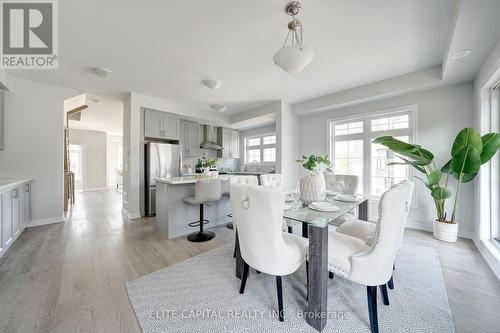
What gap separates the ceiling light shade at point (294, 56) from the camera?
1560 mm

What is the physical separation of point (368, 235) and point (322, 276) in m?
0.75

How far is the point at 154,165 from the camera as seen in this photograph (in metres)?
4.12

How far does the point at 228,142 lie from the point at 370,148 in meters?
4.13

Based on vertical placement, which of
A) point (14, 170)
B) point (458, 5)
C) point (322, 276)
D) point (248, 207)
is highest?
point (458, 5)

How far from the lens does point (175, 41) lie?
7.46ft

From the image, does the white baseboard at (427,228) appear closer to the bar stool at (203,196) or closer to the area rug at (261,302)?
the area rug at (261,302)

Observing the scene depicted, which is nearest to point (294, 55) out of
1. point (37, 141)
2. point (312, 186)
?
point (312, 186)

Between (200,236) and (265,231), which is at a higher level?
(265,231)

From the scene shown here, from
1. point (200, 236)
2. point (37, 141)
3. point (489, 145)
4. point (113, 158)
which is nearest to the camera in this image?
point (489, 145)

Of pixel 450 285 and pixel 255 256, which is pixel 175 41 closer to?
pixel 255 256

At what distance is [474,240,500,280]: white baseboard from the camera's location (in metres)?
1.93

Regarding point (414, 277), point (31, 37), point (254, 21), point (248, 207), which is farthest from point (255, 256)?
point (31, 37)

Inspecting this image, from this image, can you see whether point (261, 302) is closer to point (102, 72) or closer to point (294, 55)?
point (294, 55)

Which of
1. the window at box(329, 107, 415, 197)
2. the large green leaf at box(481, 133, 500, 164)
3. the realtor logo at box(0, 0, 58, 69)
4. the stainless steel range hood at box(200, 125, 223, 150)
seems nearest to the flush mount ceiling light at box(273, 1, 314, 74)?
the realtor logo at box(0, 0, 58, 69)
